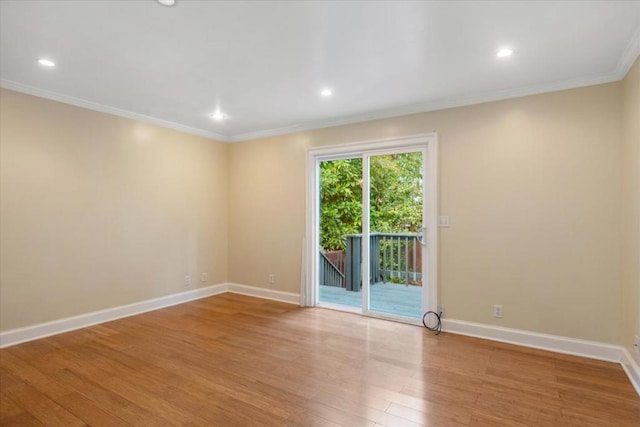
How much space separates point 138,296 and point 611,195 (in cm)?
534

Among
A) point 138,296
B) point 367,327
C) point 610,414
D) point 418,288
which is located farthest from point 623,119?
point 138,296

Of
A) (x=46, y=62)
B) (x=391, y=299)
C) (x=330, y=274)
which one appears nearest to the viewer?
(x=46, y=62)

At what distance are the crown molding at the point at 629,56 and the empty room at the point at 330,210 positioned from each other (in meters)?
0.02

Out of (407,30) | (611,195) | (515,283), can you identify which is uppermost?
(407,30)

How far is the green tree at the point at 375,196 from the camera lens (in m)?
4.00

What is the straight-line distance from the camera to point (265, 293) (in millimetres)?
5109

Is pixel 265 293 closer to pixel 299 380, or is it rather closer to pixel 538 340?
pixel 299 380

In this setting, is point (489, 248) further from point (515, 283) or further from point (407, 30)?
point (407, 30)

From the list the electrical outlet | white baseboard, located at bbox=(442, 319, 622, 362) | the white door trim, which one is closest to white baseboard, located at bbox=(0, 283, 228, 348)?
the white door trim

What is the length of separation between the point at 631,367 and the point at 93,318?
17.2 ft

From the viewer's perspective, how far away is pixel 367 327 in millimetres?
3785

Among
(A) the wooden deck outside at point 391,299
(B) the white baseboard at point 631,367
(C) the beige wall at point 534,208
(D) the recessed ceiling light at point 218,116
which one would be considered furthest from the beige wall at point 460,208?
(D) the recessed ceiling light at point 218,116

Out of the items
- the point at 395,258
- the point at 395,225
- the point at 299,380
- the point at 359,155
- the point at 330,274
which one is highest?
the point at 359,155

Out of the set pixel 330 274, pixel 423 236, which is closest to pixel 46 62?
pixel 423 236
